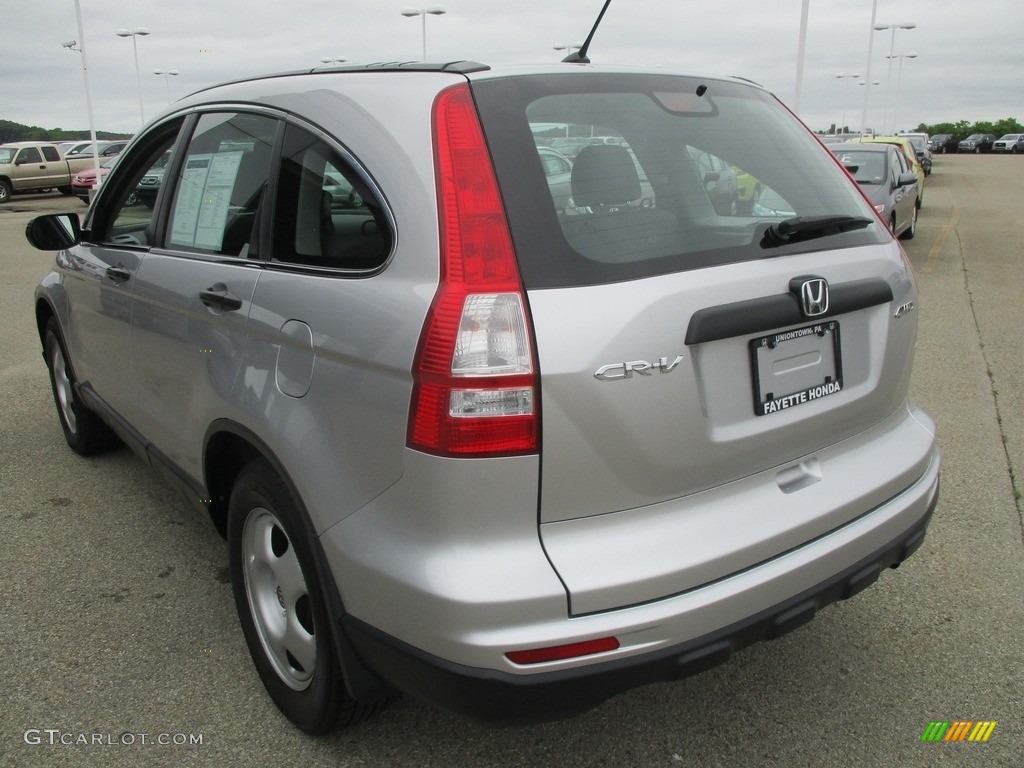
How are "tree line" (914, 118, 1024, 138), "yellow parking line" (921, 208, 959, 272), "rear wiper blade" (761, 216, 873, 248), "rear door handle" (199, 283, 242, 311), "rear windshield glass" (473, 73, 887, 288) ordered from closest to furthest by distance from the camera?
"rear windshield glass" (473, 73, 887, 288)
"rear wiper blade" (761, 216, 873, 248)
"rear door handle" (199, 283, 242, 311)
"yellow parking line" (921, 208, 959, 272)
"tree line" (914, 118, 1024, 138)

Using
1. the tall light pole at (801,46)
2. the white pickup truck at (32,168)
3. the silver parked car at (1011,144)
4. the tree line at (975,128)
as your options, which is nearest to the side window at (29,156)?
the white pickup truck at (32,168)

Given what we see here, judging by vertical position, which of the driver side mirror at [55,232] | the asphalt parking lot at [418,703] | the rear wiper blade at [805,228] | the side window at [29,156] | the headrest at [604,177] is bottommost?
the asphalt parking lot at [418,703]

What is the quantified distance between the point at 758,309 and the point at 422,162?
83 cm

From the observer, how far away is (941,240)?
1466 centimetres

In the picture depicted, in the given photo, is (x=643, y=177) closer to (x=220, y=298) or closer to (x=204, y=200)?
(x=220, y=298)

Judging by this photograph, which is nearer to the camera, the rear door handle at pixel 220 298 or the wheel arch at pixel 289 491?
the wheel arch at pixel 289 491

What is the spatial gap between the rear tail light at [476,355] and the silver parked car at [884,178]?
9.94 meters

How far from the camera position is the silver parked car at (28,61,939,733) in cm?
176

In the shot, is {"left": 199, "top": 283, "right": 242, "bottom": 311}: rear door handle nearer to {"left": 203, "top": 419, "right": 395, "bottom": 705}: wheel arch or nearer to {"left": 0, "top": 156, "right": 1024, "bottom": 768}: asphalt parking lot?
{"left": 203, "top": 419, "right": 395, "bottom": 705}: wheel arch

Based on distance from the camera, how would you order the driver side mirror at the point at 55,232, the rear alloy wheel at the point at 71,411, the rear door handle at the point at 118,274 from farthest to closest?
1. the rear alloy wheel at the point at 71,411
2. the driver side mirror at the point at 55,232
3. the rear door handle at the point at 118,274

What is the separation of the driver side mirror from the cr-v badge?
288 cm

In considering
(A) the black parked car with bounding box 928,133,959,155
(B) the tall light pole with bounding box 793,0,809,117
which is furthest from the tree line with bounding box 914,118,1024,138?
(B) the tall light pole with bounding box 793,0,809,117

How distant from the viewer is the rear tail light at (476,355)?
1736 millimetres

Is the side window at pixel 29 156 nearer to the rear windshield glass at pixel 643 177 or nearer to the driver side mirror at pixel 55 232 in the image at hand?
the driver side mirror at pixel 55 232
